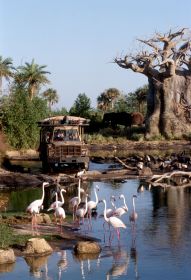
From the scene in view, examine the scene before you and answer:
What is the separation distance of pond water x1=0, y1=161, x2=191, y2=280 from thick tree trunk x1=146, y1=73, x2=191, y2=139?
49.2m

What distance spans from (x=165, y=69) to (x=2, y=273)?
58.1m

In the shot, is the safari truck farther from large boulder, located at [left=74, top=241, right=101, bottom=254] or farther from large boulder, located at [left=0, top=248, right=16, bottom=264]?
large boulder, located at [left=0, top=248, right=16, bottom=264]

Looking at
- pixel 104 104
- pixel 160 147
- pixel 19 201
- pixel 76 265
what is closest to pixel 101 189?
pixel 19 201

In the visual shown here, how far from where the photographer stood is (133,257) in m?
14.9

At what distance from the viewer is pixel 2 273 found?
522 inches

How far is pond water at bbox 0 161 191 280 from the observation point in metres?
13.3

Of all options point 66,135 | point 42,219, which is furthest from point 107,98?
point 42,219

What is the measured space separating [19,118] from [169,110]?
23.9m

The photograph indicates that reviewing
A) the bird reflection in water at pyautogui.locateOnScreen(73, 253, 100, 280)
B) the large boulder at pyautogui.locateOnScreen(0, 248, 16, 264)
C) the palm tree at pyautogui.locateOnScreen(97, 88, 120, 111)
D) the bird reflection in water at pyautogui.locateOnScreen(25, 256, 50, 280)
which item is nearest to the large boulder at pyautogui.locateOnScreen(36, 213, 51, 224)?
the bird reflection in water at pyautogui.locateOnScreen(73, 253, 100, 280)

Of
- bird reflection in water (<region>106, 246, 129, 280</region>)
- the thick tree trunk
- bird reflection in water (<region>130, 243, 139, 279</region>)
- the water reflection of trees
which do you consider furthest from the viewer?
the thick tree trunk

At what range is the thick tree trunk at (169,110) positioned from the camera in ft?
232

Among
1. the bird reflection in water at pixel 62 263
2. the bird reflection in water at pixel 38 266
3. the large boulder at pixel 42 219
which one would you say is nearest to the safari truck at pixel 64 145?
the large boulder at pixel 42 219

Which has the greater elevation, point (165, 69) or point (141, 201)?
point (165, 69)

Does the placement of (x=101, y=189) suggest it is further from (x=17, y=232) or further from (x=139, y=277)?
(x=139, y=277)
